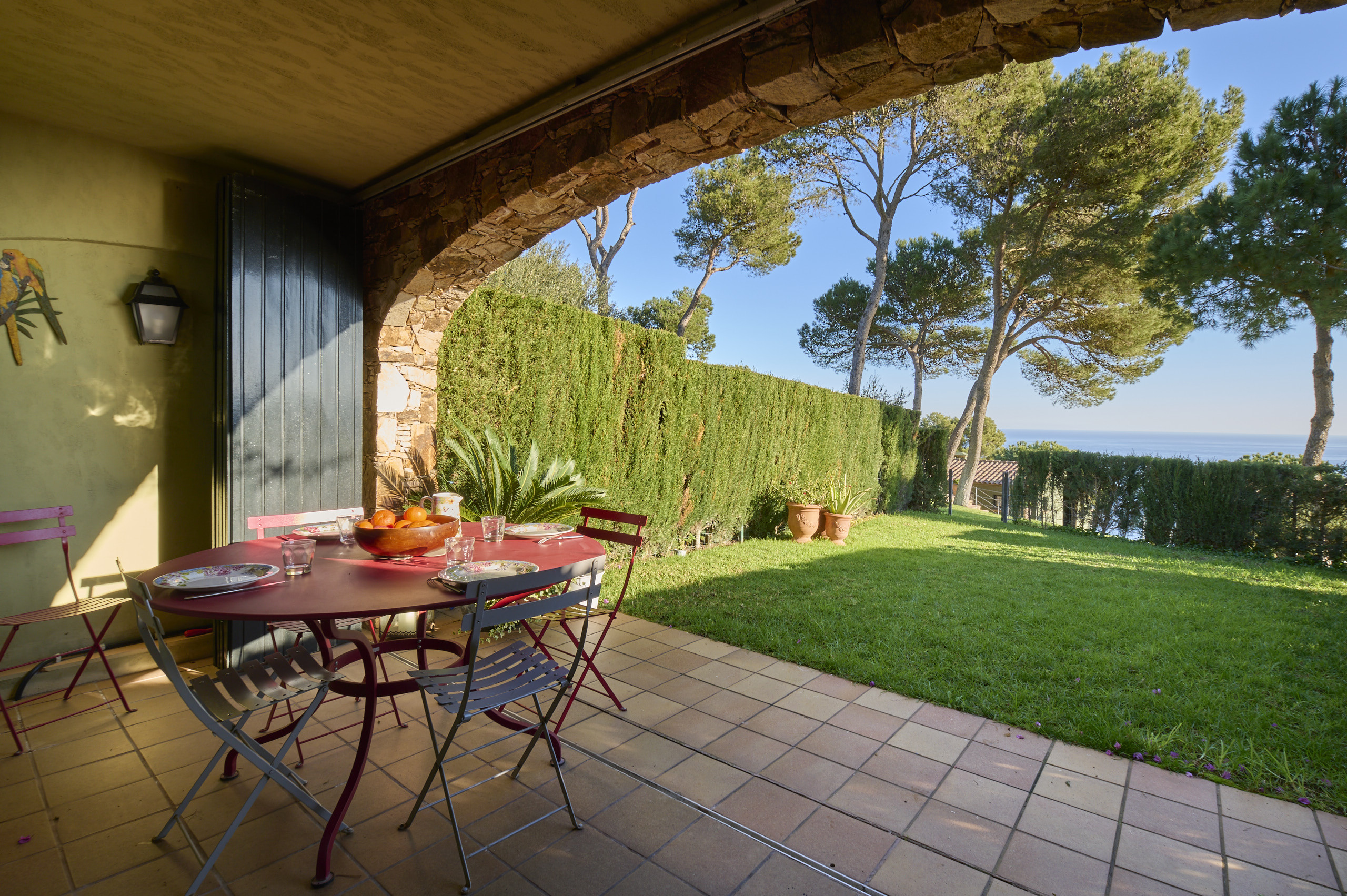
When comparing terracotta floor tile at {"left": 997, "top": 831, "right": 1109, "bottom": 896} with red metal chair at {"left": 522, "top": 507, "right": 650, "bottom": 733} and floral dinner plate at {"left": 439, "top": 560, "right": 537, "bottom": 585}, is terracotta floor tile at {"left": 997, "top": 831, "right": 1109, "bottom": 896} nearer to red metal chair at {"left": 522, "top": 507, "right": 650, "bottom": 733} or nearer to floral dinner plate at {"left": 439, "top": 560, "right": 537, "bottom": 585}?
red metal chair at {"left": 522, "top": 507, "right": 650, "bottom": 733}

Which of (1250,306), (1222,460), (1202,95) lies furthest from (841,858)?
(1202,95)

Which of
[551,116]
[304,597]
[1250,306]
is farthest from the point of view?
[1250,306]

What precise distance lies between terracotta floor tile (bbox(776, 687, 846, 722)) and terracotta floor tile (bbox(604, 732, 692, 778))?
0.65m

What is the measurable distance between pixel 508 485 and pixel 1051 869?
10.4ft

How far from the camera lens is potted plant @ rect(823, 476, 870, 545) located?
7.59 m

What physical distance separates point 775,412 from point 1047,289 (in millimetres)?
7254

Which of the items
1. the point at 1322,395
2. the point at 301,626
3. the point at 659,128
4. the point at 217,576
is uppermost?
the point at 659,128

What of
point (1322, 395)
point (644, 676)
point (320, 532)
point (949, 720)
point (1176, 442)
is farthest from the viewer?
point (1176, 442)

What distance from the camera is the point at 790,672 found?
3348mm

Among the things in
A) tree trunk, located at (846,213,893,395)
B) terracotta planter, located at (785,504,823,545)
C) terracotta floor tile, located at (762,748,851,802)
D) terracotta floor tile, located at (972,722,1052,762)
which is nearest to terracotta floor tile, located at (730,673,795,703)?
terracotta floor tile, located at (762,748,851,802)

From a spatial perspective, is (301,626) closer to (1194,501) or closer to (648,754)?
(648,754)

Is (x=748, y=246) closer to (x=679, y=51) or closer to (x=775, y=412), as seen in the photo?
(x=775, y=412)

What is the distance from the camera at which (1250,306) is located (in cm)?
838

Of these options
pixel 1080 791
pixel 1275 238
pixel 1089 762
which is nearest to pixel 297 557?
pixel 1080 791
